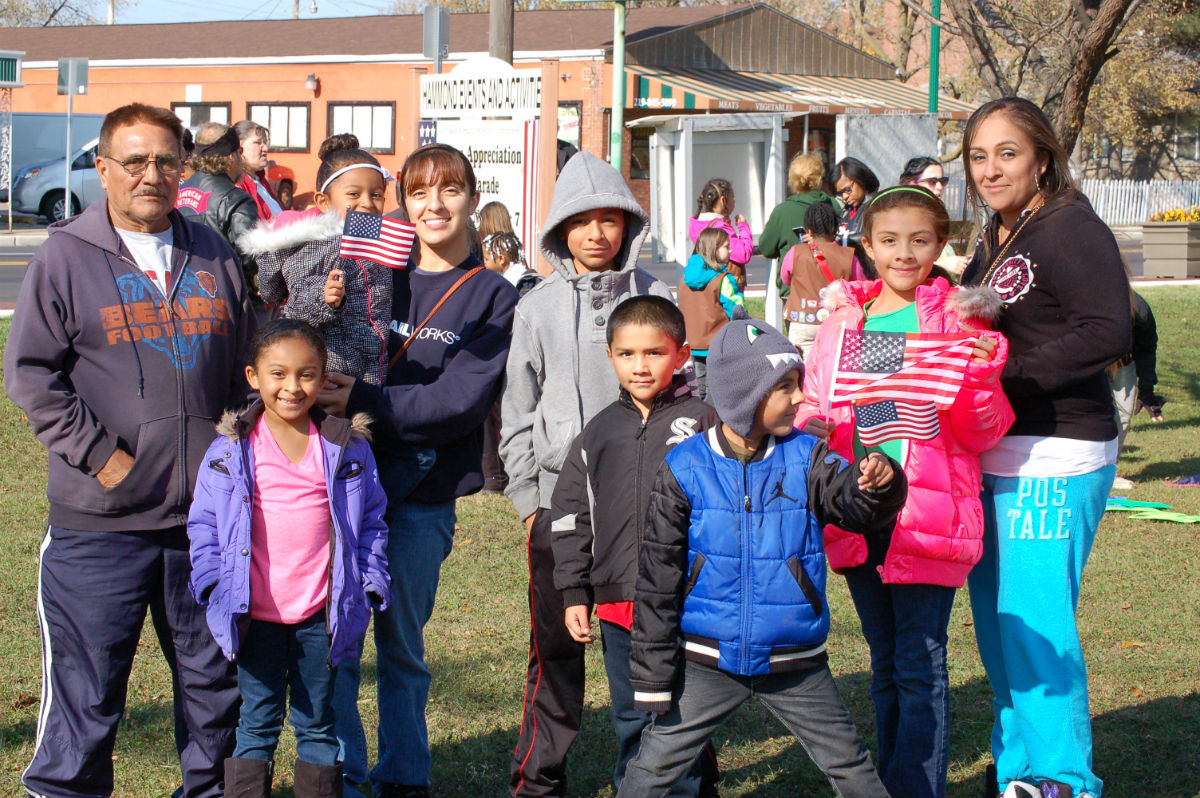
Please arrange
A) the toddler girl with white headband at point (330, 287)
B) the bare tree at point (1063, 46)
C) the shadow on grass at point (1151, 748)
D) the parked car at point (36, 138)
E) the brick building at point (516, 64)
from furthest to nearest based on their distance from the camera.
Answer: the brick building at point (516, 64)
the parked car at point (36, 138)
the bare tree at point (1063, 46)
the shadow on grass at point (1151, 748)
the toddler girl with white headband at point (330, 287)

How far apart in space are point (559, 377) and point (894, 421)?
1096mm

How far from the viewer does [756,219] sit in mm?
24156

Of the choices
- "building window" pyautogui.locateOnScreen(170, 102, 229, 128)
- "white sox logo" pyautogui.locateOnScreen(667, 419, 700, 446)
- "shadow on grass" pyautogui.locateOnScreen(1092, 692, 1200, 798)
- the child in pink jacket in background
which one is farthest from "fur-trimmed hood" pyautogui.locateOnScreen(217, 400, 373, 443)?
"building window" pyautogui.locateOnScreen(170, 102, 229, 128)

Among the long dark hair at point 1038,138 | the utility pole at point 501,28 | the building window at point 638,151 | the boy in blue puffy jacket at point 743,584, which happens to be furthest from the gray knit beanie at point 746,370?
the building window at point 638,151

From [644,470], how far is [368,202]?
1.66 metres

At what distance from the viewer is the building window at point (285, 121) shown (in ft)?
111

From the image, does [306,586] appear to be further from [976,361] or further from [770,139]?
[770,139]

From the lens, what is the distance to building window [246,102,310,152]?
33938mm

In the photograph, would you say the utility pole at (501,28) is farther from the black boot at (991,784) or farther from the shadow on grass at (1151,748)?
the black boot at (991,784)

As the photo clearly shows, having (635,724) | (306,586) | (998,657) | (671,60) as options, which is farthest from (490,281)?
(671,60)

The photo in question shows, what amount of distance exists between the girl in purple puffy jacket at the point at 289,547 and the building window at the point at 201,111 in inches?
1332

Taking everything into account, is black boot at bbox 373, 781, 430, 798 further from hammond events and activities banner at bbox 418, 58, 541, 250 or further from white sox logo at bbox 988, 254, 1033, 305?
hammond events and activities banner at bbox 418, 58, 541, 250

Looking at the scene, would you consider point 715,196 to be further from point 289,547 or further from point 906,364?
point 289,547

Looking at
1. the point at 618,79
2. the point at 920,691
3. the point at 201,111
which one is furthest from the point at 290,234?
the point at 201,111
